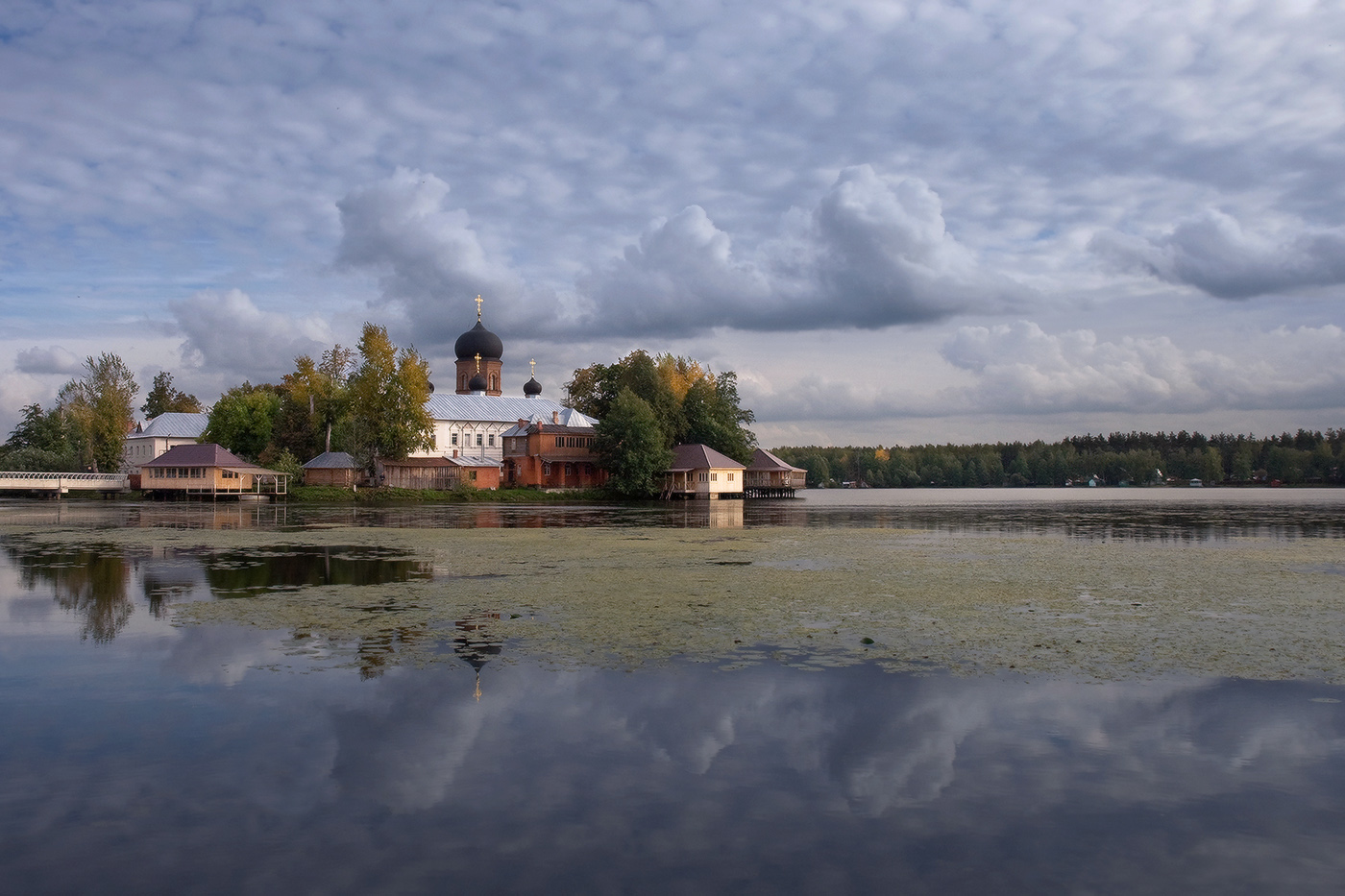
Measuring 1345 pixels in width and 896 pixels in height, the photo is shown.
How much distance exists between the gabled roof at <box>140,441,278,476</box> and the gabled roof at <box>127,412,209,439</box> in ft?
60.5

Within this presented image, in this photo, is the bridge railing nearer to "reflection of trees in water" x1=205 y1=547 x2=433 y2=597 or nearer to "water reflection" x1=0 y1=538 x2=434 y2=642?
"water reflection" x1=0 y1=538 x2=434 y2=642

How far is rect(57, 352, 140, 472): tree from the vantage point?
7812cm

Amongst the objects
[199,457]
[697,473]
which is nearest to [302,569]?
[199,457]

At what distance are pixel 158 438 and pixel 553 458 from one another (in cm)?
3611

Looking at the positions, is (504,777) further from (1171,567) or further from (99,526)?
(99,526)

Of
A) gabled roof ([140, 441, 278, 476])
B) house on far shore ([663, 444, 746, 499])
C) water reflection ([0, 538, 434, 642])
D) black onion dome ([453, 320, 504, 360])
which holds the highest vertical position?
black onion dome ([453, 320, 504, 360])

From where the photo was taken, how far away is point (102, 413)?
78.8 metres

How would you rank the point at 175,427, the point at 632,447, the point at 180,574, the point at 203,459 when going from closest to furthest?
the point at 180,574
the point at 203,459
the point at 632,447
the point at 175,427

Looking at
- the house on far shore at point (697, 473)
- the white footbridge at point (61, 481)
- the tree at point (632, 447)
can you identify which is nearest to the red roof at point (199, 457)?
the white footbridge at point (61, 481)

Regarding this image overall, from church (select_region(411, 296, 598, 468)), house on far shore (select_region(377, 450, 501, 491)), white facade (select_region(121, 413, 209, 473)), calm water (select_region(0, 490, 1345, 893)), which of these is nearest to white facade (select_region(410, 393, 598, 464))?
church (select_region(411, 296, 598, 468))

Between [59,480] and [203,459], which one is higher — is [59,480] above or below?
below

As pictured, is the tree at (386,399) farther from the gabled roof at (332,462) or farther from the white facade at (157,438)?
the white facade at (157,438)

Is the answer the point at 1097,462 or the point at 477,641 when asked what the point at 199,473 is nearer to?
the point at 477,641

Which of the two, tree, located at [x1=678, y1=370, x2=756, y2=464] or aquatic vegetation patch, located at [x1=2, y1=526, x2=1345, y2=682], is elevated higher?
tree, located at [x1=678, y1=370, x2=756, y2=464]
